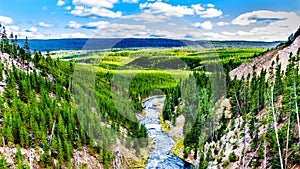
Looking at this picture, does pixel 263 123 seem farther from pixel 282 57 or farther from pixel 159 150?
pixel 282 57

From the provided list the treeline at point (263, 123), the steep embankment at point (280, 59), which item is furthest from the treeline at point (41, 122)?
the steep embankment at point (280, 59)

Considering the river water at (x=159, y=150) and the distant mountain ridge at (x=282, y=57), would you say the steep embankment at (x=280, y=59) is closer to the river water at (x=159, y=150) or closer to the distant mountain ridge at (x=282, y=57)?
the distant mountain ridge at (x=282, y=57)

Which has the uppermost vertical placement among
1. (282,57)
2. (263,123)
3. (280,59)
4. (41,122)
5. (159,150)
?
(282,57)

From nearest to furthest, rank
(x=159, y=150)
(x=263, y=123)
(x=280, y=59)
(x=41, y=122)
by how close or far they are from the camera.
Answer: (x=263, y=123) → (x=41, y=122) → (x=159, y=150) → (x=280, y=59)

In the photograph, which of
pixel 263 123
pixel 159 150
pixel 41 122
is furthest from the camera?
pixel 159 150

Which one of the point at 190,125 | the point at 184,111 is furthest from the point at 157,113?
the point at 190,125

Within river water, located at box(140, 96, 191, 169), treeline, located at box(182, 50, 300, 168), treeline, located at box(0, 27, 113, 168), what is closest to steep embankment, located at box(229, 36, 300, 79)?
treeline, located at box(182, 50, 300, 168)

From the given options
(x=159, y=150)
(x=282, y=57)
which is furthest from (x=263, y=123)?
(x=282, y=57)

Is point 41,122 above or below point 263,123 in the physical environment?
below
